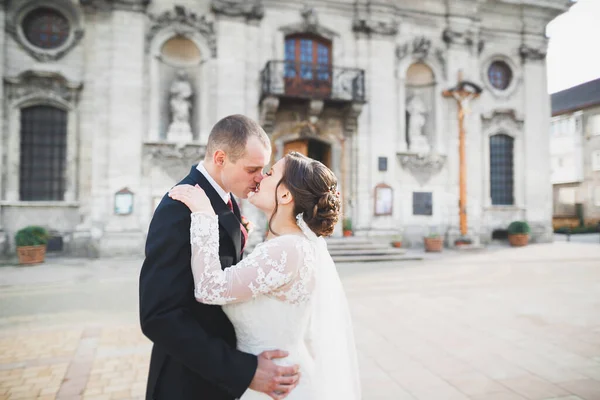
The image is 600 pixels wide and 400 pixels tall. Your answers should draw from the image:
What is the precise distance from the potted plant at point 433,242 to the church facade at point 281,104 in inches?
42.6

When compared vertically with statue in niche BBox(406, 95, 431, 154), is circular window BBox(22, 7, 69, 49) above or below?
above

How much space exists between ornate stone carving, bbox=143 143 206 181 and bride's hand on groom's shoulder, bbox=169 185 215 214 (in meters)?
13.0

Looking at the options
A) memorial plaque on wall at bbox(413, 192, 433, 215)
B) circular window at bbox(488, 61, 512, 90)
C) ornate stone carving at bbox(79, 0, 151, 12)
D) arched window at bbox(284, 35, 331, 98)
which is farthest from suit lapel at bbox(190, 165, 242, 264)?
circular window at bbox(488, 61, 512, 90)

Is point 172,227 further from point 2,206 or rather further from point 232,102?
point 2,206

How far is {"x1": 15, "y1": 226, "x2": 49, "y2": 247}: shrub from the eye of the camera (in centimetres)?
1224

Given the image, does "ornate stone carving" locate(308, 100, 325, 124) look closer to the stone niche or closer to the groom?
the stone niche

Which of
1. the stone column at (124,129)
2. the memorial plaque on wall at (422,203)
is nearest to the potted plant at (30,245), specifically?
the stone column at (124,129)

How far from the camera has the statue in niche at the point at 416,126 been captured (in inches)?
697

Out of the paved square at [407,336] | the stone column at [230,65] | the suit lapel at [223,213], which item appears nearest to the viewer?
the suit lapel at [223,213]

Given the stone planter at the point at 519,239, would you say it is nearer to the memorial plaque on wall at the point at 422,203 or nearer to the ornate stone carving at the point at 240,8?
the memorial plaque on wall at the point at 422,203

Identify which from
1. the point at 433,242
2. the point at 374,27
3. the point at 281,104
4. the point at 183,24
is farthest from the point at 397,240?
the point at 183,24

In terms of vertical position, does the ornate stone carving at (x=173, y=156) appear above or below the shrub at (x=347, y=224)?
above

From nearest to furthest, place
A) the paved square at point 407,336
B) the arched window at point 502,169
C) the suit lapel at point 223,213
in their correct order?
the suit lapel at point 223,213, the paved square at point 407,336, the arched window at point 502,169

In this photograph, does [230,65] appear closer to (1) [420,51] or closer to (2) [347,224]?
(2) [347,224]
